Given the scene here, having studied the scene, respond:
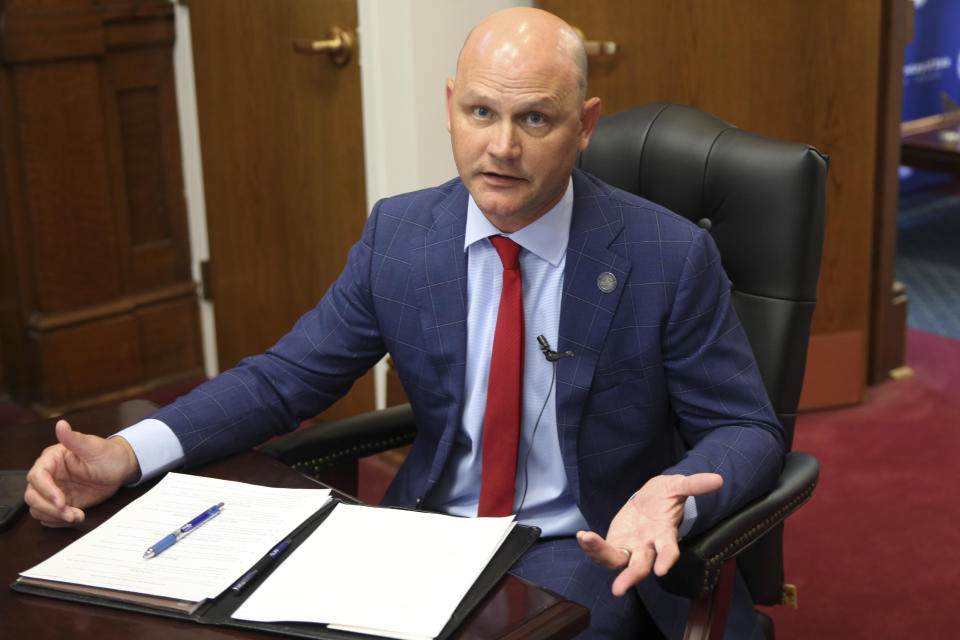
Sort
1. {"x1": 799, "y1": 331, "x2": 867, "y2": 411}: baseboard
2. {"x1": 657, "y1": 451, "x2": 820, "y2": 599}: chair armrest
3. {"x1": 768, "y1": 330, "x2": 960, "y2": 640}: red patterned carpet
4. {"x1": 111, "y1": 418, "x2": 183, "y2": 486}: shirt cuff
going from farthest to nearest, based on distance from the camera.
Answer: {"x1": 799, "y1": 331, "x2": 867, "y2": 411}: baseboard < {"x1": 768, "y1": 330, "x2": 960, "y2": 640}: red patterned carpet < {"x1": 111, "y1": 418, "x2": 183, "y2": 486}: shirt cuff < {"x1": 657, "y1": 451, "x2": 820, "y2": 599}: chair armrest

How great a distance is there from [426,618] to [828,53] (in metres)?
2.46

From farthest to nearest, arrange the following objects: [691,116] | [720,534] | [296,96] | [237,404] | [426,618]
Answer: [296,96] < [691,116] < [237,404] < [720,534] < [426,618]

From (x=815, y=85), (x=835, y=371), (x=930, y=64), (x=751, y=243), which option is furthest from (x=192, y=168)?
(x=930, y=64)

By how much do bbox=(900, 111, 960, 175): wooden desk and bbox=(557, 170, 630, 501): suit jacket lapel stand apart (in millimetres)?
3386

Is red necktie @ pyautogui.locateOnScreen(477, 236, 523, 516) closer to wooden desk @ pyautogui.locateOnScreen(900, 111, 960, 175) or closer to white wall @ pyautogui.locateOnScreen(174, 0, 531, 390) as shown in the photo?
white wall @ pyautogui.locateOnScreen(174, 0, 531, 390)

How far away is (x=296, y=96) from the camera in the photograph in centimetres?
308

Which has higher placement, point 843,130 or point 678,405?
point 843,130

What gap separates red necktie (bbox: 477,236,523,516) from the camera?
1572 mm

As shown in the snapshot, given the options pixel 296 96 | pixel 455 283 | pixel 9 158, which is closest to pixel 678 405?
pixel 455 283

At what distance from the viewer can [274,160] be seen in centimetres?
323

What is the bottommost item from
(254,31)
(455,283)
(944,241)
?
(944,241)

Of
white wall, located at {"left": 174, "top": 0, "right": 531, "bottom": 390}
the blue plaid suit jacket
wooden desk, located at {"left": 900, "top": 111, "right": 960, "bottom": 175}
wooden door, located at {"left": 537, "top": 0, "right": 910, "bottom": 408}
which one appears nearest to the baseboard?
wooden door, located at {"left": 537, "top": 0, "right": 910, "bottom": 408}

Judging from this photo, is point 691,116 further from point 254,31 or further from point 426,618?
point 254,31

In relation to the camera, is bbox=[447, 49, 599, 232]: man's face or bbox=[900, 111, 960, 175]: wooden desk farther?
bbox=[900, 111, 960, 175]: wooden desk
